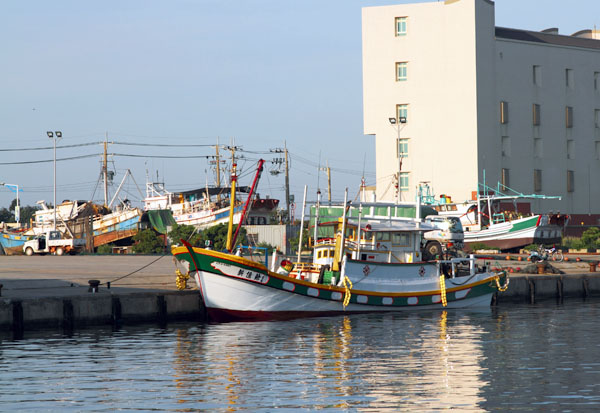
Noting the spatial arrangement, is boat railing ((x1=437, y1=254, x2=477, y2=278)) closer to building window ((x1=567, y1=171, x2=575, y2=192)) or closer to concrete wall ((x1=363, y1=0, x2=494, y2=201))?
concrete wall ((x1=363, y1=0, x2=494, y2=201))

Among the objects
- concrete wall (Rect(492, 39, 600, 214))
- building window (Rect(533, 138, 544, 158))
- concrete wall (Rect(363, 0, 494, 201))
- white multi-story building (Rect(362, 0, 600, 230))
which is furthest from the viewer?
building window (Rect(533, 138, 544, 158))

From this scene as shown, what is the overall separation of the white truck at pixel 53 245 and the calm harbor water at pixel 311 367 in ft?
122

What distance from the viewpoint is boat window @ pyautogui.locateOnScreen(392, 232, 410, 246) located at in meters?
35.7

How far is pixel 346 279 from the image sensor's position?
33094 mm

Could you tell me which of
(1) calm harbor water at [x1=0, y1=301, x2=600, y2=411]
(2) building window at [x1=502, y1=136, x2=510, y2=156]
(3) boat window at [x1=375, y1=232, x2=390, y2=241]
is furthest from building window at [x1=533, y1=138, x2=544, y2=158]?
(1) calm harbor water at [x1=0, y1=301, x2=600, y2=411]

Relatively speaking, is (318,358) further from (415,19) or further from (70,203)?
(70,203)

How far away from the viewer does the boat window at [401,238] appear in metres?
35.7

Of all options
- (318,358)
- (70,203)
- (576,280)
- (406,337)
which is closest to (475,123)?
(576,280)

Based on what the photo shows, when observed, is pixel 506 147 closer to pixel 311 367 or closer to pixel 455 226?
Result: pixel 455 226

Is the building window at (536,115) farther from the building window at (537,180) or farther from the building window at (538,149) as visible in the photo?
the building window at (537,180)

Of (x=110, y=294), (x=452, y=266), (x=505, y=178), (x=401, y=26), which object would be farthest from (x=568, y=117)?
(x=110, y=294)

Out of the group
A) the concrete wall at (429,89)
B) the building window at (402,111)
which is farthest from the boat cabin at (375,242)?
the building window at (402,111)

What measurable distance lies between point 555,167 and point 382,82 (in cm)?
1875

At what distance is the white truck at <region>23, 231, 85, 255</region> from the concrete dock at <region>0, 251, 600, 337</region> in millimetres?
17726
